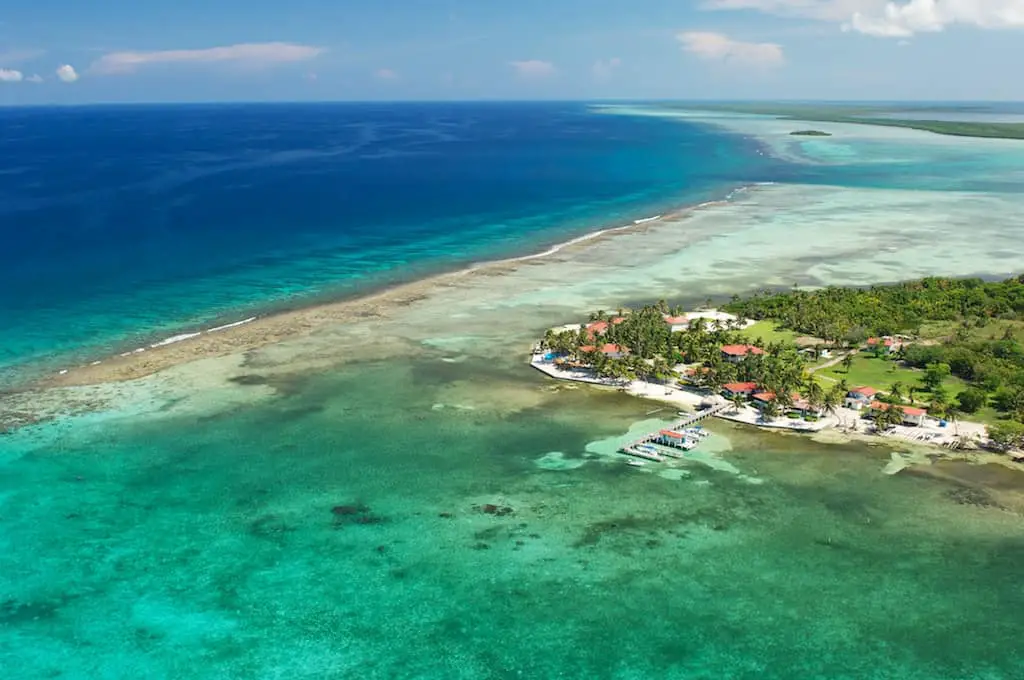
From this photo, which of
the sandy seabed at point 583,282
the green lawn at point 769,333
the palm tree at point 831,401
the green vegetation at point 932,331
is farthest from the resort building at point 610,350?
the palm tree at point 831,401

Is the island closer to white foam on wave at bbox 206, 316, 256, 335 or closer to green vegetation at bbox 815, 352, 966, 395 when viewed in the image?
green vegetation at bbox 815, 352, 966, 395

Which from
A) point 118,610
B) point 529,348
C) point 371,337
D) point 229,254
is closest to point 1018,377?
point 529,348

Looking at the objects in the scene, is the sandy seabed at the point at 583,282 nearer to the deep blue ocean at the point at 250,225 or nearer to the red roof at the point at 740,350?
the deep blue ocean at the point at 250,225

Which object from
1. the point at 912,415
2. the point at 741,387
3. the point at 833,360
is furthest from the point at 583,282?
the point at 912,415

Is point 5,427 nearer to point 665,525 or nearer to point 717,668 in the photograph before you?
point 665,525

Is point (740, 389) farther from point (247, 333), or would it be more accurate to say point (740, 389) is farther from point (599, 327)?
point (247, 333)

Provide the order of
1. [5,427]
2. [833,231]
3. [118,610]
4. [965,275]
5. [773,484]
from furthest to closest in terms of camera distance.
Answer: [833,231]
[965,275]
[5,427]
[773,484]
[118,610]
